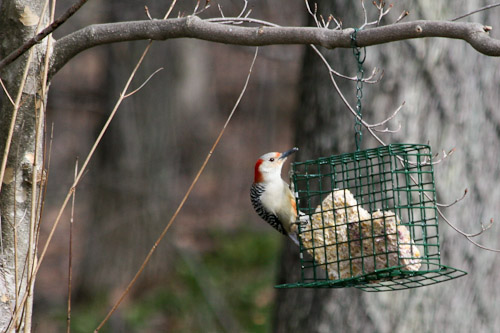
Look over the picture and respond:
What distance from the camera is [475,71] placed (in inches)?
215

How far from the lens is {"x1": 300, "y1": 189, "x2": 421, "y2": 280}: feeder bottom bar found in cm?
388

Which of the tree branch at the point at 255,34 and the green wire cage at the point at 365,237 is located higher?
the tree branch at the point at 255,34

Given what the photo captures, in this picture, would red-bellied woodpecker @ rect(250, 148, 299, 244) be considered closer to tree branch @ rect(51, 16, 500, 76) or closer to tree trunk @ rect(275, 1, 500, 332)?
tree trunk @ rect(275, 1, 500, 332)

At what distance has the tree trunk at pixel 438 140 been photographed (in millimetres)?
5223

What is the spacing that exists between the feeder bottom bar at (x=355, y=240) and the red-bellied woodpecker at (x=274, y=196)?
0.81m

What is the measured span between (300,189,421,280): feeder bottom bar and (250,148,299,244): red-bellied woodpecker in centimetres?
81

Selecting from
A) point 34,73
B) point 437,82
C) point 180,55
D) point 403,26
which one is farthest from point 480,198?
point 180,55

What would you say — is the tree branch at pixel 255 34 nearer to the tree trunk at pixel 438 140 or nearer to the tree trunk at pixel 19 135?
the tree trunk at pixel 19 135

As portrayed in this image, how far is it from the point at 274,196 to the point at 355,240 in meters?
1.37

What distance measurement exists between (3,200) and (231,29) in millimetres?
1393

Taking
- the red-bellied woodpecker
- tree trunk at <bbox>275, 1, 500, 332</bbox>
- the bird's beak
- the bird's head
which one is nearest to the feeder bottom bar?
the bird's beak

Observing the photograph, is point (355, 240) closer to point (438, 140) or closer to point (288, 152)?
point (288, 152)

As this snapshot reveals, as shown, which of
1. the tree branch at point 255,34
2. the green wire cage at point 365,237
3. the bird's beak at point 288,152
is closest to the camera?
the tree branch at point 255,34

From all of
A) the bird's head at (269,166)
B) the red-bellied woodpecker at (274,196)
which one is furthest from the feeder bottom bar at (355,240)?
the bird's head at (269,166)
